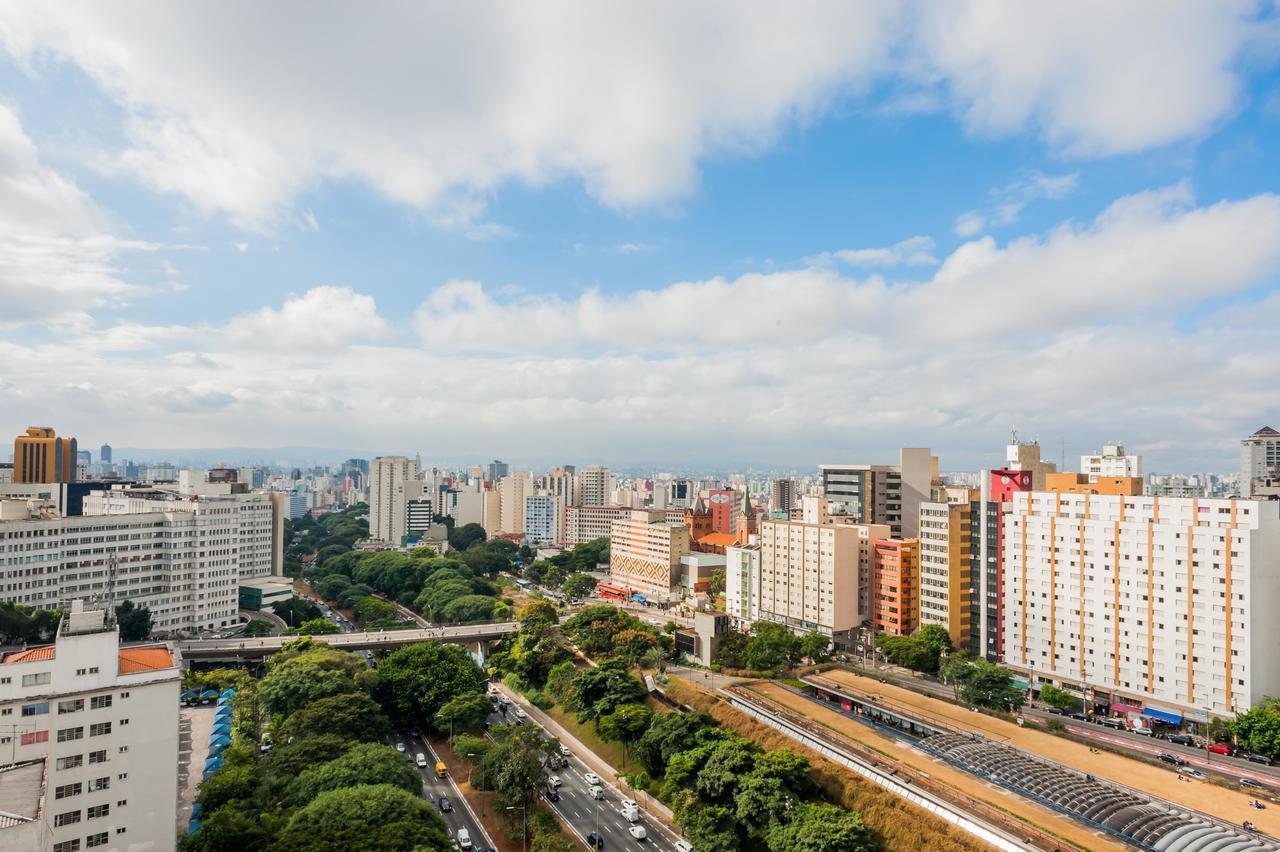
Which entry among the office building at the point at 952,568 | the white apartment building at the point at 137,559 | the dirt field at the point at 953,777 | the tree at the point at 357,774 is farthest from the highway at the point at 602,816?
the white apartment building at the point at 137,559

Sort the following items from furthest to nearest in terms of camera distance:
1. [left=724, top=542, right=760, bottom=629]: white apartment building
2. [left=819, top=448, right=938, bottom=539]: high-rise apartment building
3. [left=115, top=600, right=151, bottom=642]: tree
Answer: [left=819, top=448, right=938, bottom=539]: high-rise apartment building → [left=724, top=542, right=760, bottom=629]: white apartment building → [left=115, top=600, right=151, bottom=642]: tree

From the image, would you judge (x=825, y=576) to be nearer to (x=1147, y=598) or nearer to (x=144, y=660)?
(x=1147, y=598)

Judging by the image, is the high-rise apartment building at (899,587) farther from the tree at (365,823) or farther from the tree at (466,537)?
the tree at (466,537)

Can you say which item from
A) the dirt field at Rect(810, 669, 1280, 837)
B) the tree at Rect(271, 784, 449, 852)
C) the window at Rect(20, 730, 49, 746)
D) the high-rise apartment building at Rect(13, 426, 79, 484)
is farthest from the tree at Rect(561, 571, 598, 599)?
the high-rise apartment building at Rect(13, 426, 79, 484)

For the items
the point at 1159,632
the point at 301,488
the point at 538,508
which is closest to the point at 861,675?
the point at 1159,632

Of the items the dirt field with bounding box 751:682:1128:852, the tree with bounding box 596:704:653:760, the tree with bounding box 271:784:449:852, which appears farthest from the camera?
the tree with bounding box 596:704:653:760

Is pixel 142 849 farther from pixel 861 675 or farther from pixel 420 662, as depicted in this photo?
pixel 861 675

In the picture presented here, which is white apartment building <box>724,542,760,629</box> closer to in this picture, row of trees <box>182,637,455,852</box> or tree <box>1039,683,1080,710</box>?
tree <box>1039,683,1080,710</box>

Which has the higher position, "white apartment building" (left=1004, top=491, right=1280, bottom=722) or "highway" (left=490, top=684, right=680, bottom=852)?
"white apartment building" (left=1004, top=491, right=1280, bottom=722)
